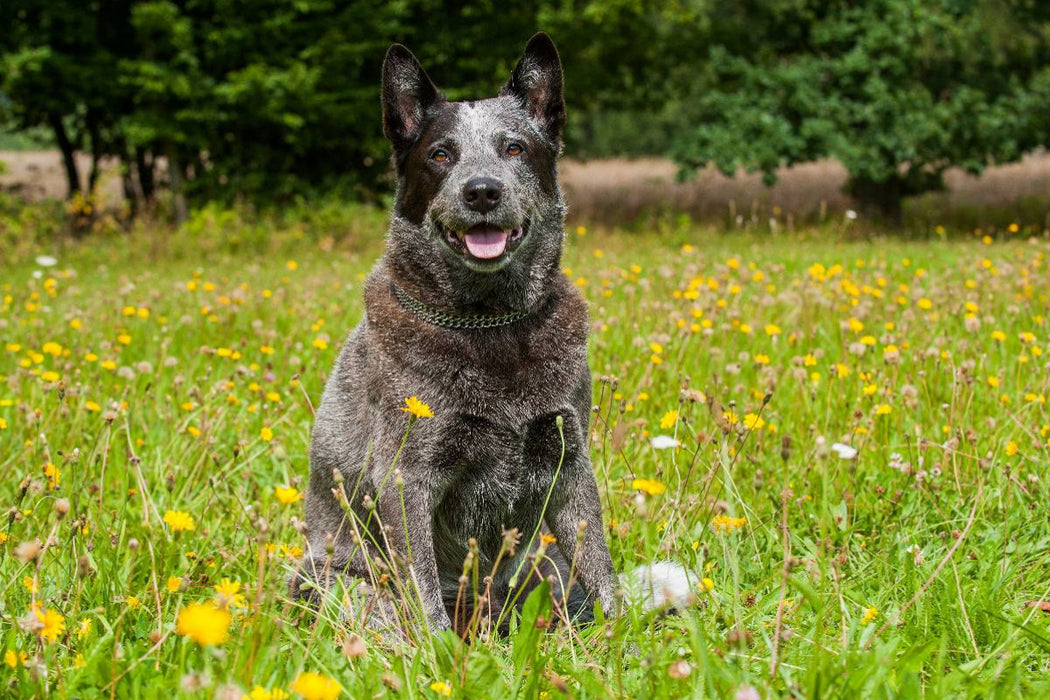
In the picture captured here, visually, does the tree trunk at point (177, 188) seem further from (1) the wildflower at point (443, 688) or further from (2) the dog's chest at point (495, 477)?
(1) the wildflower at point (443, 688)

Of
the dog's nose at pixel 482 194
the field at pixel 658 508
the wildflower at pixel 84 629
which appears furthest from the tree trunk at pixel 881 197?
the wildflower at pixel 84 629

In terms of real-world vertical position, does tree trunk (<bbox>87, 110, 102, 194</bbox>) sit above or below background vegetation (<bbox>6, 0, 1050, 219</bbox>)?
below

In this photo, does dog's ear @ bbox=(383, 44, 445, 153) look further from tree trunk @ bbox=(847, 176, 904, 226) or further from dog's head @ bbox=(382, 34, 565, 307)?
tree trunk @ bbox=(847, 176, 904, 226)

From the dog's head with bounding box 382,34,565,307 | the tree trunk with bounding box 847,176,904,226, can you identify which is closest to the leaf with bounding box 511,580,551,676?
the dog's head with bounding box 382,34,565,307

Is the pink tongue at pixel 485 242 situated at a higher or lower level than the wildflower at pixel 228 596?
higher

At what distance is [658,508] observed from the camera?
10.8 ft

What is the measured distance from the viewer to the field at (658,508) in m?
1.96

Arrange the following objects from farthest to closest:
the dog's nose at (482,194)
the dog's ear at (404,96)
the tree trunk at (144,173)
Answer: the tree trunk at (144,173) → the dog's ear at (404,96) → the dog's nose at (482,194)

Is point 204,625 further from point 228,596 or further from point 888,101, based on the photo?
point 888,101

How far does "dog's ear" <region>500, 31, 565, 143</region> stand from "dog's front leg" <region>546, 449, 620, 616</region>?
48.4 inches

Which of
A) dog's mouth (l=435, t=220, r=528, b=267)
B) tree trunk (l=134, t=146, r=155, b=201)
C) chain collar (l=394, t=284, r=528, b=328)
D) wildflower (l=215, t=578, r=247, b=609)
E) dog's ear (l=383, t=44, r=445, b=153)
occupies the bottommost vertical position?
tree trunk (l=134, t=146, r=155, b=201)

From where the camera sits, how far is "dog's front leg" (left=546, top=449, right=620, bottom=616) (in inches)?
111

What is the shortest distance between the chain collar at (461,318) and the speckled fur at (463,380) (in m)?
0.02

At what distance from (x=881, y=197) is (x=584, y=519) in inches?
616
